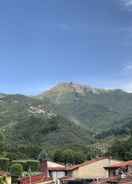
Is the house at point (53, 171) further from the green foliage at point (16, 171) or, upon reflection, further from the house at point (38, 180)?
the green foliage at point (16, 171)

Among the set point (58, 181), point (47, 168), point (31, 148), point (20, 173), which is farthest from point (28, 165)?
point (31, 148)

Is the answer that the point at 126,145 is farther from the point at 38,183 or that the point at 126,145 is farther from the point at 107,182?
the point at 107,182

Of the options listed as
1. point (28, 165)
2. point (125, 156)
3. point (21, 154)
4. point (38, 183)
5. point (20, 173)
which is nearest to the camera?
point (38, 183)

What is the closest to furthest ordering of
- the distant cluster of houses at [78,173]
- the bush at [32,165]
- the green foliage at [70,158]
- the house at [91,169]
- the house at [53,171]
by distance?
the distant cluster of houses at [78,173] < the house at [91,169] < the house at [53,171] < the bush at [32,165] < the green foliage at [70,158]

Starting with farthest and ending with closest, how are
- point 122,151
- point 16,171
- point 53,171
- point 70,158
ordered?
1. point 122,151
2. point 70,158
3. point 16,171
4. point 53,171

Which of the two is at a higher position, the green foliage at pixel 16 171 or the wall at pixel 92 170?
the green foliage at pixel 16 171

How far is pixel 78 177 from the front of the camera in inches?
3083

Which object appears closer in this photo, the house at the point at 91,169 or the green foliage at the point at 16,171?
the house at the point at 91,169

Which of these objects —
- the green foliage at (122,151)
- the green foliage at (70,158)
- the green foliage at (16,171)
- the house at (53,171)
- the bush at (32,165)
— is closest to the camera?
the house at (53,171)

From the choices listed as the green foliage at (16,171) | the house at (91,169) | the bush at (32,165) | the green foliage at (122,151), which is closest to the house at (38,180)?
the house at (91,169)

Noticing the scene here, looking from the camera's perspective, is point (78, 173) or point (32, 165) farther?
point (32, 165)

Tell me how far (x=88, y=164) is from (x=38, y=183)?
37.3ft

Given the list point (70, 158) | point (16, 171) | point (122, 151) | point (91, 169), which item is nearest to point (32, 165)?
point (16, 171)

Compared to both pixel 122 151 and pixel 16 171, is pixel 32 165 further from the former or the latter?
pixel 122 151
